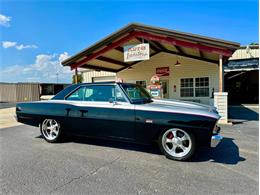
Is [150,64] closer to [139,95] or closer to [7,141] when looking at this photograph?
[139,95]

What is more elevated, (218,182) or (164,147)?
(164,147)

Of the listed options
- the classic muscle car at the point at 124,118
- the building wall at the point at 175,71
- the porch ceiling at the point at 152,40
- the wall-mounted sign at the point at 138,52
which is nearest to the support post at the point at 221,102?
the porch ceiling at the point at 152,40

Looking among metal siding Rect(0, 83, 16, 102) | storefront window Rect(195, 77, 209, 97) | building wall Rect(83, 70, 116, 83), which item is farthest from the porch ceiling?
metal siding Rect(0, 83, 16, 102)

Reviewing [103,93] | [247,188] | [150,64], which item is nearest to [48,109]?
[103,93]

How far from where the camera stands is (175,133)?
379 cm

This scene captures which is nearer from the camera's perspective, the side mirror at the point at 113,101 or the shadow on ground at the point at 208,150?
the shadow on ground at the point at 208,150

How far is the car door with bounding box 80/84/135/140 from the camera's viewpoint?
13.4 ft

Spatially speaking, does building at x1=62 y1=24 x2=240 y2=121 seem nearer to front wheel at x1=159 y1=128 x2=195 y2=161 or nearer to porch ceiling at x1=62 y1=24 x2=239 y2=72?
porch ceiling at x1=62 y1=24 x2=239 y2=72

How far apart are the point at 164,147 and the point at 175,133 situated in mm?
383

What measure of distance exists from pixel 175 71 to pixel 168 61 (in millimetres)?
911

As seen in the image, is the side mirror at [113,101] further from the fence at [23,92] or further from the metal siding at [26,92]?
the metal siding at [26,92]

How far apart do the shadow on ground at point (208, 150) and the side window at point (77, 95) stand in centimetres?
123

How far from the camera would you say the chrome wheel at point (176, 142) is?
3739 mm

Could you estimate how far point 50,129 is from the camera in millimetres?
5117
